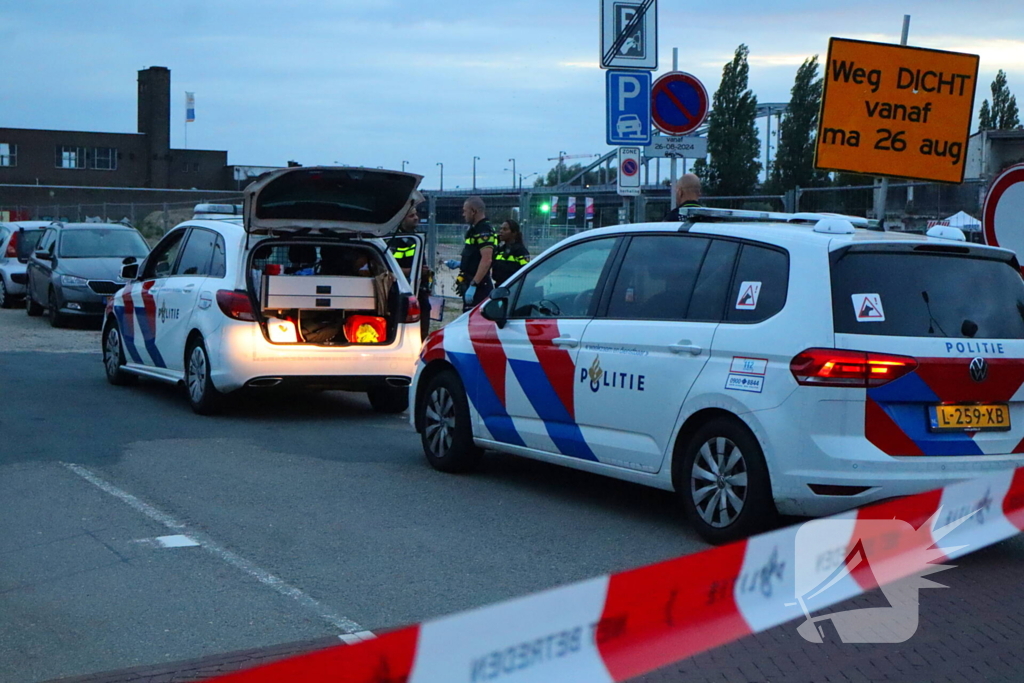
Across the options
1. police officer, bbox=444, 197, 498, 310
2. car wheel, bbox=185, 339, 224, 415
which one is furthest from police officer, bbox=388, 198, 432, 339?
car wheel, bbox=185, 339, 224, 415

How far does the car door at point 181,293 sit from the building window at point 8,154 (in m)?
83.3

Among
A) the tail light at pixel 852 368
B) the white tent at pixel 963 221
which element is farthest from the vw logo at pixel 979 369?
the white tent at pixel 963 221

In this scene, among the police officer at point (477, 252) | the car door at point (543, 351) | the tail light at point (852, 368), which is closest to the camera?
the tail light at point (852, 368)

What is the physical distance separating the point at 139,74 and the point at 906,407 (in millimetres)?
92852

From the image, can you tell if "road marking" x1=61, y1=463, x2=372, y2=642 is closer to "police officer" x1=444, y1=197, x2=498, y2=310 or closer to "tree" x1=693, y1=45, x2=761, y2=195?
"police officer" x1=444, y1=197, x2=498, y2=310

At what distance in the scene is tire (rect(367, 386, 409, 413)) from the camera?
11633 millimetres

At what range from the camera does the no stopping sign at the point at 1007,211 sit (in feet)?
30.1

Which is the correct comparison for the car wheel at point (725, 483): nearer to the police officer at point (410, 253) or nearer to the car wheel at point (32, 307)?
the police officer at point (410, 253)

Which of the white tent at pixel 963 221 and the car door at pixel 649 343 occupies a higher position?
the white tent at pixel 963 221

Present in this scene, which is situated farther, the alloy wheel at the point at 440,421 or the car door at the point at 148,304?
the car door at the point at 148,304

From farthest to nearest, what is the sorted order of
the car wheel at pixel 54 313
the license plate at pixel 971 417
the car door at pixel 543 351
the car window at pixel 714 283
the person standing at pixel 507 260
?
the car wheel at pixel 54 313, the person standing at pixel 507 260, the car door at pixel 543 351, the car window at pixel 714 283, the license plate at pixel 971 417

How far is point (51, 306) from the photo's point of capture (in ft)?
69.2

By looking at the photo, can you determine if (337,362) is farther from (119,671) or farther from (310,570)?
(119,671)

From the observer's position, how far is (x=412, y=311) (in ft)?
36.1
